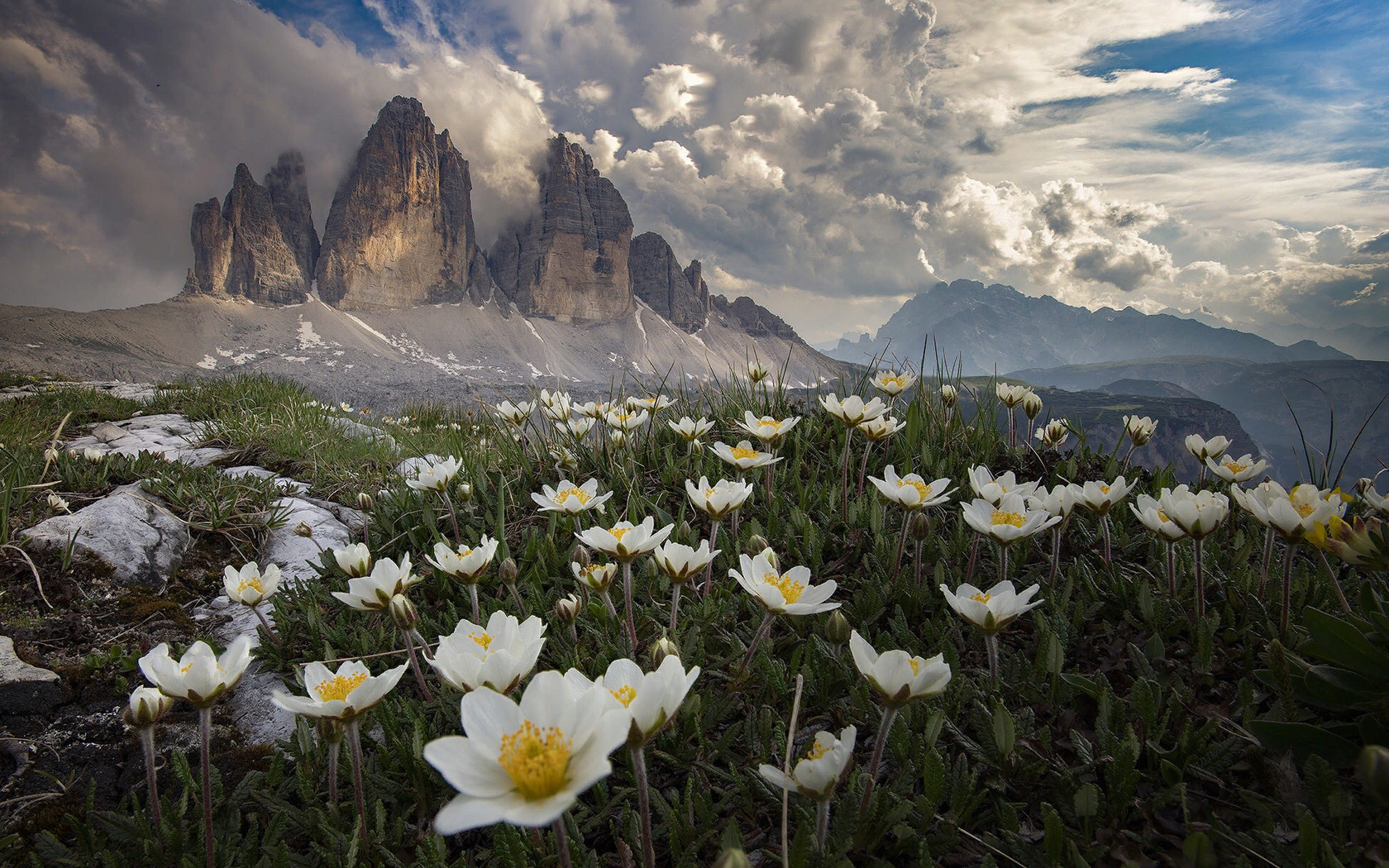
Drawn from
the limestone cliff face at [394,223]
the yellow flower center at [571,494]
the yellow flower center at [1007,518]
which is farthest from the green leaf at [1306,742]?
the limestone cliff face at [394,223]

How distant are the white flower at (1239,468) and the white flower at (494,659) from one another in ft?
9.70

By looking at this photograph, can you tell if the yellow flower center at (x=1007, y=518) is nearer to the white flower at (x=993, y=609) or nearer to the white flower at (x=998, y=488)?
the white flower at (x=998, y=488)

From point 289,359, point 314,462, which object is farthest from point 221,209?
point 314,462

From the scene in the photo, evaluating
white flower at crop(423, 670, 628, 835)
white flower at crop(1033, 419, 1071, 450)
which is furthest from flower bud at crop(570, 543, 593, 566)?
white flower at crop(1033, 419, 1071, 450)

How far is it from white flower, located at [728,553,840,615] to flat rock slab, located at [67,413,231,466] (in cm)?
582

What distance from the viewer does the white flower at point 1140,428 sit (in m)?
3.45

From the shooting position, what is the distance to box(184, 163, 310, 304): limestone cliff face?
11856 centimetres

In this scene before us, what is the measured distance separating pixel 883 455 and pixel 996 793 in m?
2.42

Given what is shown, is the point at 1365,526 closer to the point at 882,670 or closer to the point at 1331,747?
the point at 1331,747

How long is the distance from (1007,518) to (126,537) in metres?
4.25

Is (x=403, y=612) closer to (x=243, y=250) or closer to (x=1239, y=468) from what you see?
(x=1239, y=468)

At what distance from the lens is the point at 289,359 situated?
362 feet

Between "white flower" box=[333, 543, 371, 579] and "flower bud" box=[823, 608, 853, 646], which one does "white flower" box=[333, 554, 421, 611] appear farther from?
"flower bud" box=[823, 608, 853, 646]

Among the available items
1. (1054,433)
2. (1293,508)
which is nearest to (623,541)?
(1293,508)
